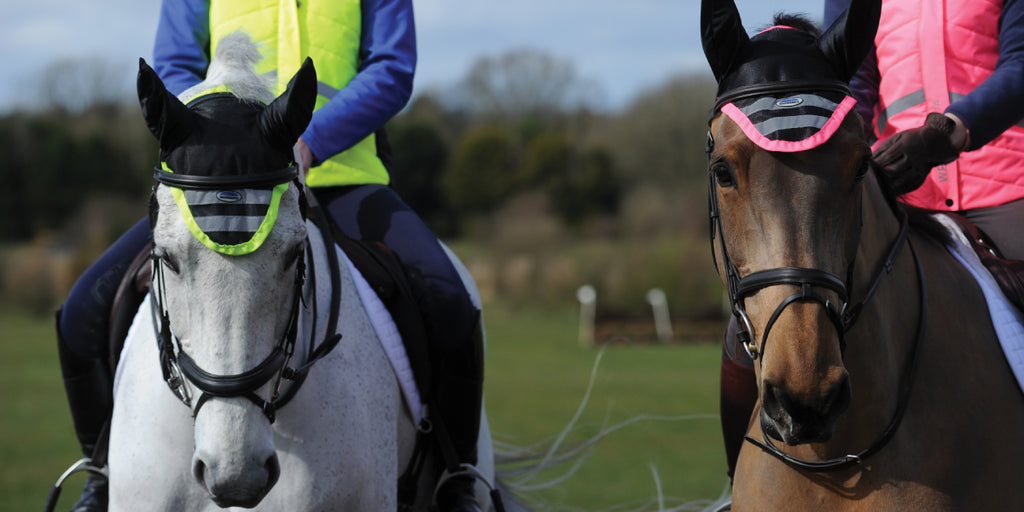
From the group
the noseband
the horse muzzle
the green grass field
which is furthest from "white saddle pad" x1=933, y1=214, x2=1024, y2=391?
the green grass field

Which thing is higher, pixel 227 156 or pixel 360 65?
pixel 360 65

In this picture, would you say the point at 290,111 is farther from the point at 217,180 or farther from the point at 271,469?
the point at 271,469

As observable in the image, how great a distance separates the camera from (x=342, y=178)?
4281mm

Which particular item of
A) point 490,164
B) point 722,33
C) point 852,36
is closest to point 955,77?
point 852,36

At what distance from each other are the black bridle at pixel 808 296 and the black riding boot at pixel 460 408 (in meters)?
1.43

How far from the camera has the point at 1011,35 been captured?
12.1 ft

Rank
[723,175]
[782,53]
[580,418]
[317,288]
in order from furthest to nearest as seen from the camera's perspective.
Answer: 1. [580,418]
2. [317,288]
3. [782,53]
4. [723,175]

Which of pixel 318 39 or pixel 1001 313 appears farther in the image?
pixel 318 39

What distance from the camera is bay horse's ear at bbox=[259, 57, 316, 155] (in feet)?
9.96

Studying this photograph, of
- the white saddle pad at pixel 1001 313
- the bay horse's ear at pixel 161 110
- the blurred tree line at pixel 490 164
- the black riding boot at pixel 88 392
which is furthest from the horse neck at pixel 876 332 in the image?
the blurred tree line at pixel 490 164

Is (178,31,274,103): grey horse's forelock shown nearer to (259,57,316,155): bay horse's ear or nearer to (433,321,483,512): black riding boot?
(259,57,316,155): bay horse's ear

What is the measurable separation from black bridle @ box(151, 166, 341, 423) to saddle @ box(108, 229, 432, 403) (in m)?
0.67

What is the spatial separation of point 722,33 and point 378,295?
1765mm

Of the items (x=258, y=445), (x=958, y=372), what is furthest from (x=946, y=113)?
(x=258, y=445)
